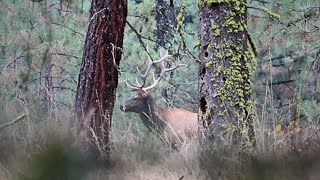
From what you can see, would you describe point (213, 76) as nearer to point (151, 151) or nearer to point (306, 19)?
point (151, 151)

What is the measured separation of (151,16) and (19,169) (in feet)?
40.1

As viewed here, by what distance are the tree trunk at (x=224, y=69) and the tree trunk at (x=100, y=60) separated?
1.90m

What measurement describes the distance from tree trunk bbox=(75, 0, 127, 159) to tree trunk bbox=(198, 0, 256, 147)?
74.7 inches

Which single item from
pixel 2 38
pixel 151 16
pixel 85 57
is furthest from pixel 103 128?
pixel 151 16

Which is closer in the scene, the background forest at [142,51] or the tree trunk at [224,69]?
the tree trunk at [224,69]

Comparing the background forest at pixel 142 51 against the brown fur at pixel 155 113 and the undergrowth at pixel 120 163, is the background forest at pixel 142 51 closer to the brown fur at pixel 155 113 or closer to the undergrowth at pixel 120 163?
the brown fur at pixel 155 113

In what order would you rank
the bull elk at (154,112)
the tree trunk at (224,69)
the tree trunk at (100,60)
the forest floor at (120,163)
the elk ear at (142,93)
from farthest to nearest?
the elk ear at (142,93)
the bull elk at (154,112)
the tree trunk at (100,60)
the tree trunk at (224,69)
the forest floor at (120,163)

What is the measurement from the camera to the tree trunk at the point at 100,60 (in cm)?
684

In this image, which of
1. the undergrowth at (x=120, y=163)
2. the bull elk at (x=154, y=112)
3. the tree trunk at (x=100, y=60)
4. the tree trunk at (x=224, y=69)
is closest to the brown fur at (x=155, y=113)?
the bull elk at (x=154, y=112)

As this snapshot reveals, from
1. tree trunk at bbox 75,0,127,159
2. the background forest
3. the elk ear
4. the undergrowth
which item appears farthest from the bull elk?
the undergrowth

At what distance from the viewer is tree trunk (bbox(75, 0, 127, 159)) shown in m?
6.84

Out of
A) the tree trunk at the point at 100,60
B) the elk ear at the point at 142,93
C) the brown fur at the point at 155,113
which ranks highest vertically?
the tree trunk at the point at 100,60

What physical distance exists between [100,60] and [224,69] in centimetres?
219

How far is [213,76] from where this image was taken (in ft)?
16.6
